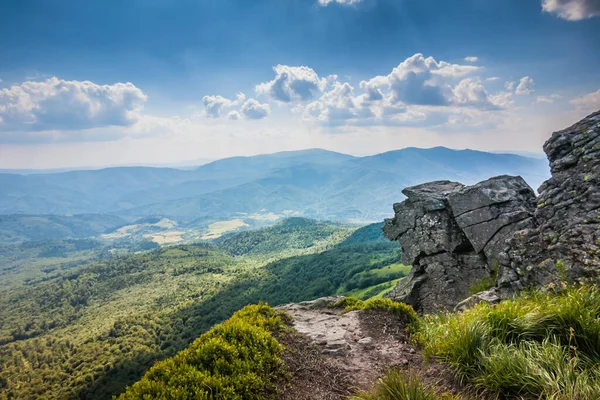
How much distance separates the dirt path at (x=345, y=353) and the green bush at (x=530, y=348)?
5.08ft

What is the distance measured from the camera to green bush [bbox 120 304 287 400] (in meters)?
5.41

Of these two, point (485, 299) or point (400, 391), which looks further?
point (485, 299)

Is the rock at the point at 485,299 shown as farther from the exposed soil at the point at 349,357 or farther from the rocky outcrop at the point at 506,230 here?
the exposed soil at the point at 349,357

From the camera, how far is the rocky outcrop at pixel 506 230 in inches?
415

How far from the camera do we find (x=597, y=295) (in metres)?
6.08

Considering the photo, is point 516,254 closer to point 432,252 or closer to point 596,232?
point 596,232

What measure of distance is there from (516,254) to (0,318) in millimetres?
242347

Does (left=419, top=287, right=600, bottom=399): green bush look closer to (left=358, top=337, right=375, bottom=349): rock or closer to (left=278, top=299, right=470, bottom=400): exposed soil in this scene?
(left=278, top=299, right=470, bottom=400): exposed soil

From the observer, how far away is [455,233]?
70.2ft

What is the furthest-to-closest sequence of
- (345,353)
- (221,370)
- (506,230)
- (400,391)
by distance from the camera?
(506,230) → (345,353) → (221,370) → (400,391)

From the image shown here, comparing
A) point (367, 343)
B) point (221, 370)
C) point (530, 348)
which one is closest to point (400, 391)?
point (530, 348)

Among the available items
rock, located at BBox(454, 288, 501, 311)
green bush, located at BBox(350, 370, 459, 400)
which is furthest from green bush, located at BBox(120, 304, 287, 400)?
rock, located at BBox(454, 288, 501, 311)

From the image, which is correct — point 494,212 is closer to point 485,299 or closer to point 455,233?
point 455,233

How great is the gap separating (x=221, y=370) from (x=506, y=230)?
18.6 metres
